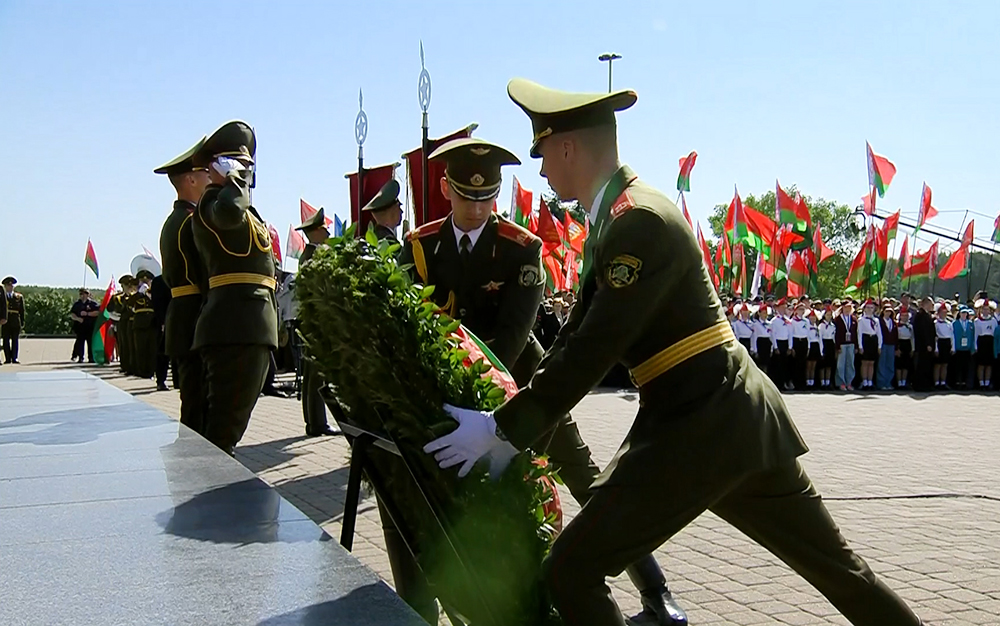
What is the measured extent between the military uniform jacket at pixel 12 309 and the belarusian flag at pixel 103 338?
176 centimetres

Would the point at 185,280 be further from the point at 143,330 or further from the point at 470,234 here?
the point at 143,330

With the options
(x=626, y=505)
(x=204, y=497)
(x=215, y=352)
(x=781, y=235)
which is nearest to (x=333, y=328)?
(x=204, y=497)

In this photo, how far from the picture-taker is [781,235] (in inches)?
1085

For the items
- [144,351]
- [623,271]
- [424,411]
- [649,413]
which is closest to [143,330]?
[144,351]

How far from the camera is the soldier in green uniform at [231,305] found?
5871 millimetres

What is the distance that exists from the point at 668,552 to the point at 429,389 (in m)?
3.12

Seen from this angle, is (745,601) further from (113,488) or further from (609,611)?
(113,488)

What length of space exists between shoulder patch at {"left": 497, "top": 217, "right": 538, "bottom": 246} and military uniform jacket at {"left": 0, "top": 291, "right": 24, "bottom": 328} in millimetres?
21988

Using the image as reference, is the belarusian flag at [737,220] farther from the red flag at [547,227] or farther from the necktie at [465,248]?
the necktie at [465,248]

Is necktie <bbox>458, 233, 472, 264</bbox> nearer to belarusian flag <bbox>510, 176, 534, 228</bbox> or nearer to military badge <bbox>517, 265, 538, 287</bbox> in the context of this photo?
military badge <bbox>517, 265, 538, 287</bbox>

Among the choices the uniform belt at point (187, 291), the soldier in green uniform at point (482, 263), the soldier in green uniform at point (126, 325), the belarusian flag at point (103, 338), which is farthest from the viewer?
the belarusian flag at point (103, 338)

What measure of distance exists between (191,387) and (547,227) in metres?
18.4

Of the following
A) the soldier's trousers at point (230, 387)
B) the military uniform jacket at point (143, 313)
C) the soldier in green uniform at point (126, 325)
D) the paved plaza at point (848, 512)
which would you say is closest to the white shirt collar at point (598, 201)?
the paved plaza at point (848, 512)

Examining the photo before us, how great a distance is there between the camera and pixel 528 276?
17.4ft
